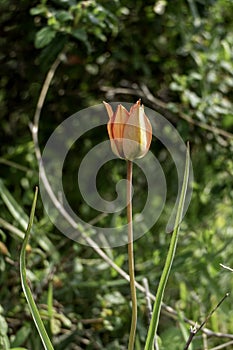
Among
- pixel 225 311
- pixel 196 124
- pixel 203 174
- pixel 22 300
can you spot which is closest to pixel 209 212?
pixel 203 174

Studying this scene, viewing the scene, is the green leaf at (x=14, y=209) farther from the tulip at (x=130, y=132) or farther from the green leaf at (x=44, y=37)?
the tulip at (x=130, y=132)

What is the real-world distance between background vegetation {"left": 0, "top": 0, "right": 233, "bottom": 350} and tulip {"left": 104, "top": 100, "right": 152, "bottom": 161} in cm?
41

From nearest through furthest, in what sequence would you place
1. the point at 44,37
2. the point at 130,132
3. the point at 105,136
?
the point at 130,132
the point at 44,37
the point at 105,136

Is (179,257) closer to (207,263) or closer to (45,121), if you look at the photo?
(207,263)

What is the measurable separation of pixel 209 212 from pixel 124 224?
0.30 m

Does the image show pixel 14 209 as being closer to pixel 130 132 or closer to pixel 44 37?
Answer: pixel 44 37

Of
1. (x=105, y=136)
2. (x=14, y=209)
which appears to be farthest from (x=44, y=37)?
(x=105, y=136)

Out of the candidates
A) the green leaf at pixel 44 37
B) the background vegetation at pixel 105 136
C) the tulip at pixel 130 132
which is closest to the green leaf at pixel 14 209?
the background vegetation at pixel 105 136

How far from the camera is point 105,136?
1448 millimetres

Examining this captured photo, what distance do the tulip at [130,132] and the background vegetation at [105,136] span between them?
405 millimetres

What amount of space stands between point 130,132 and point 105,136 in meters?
0.78

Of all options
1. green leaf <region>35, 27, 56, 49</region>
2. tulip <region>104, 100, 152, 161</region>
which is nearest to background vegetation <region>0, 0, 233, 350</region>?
green leaf <region>35, 27, 56, 49</region>

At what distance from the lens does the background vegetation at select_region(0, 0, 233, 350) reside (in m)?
1.12

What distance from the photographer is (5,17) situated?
50.9 inches
